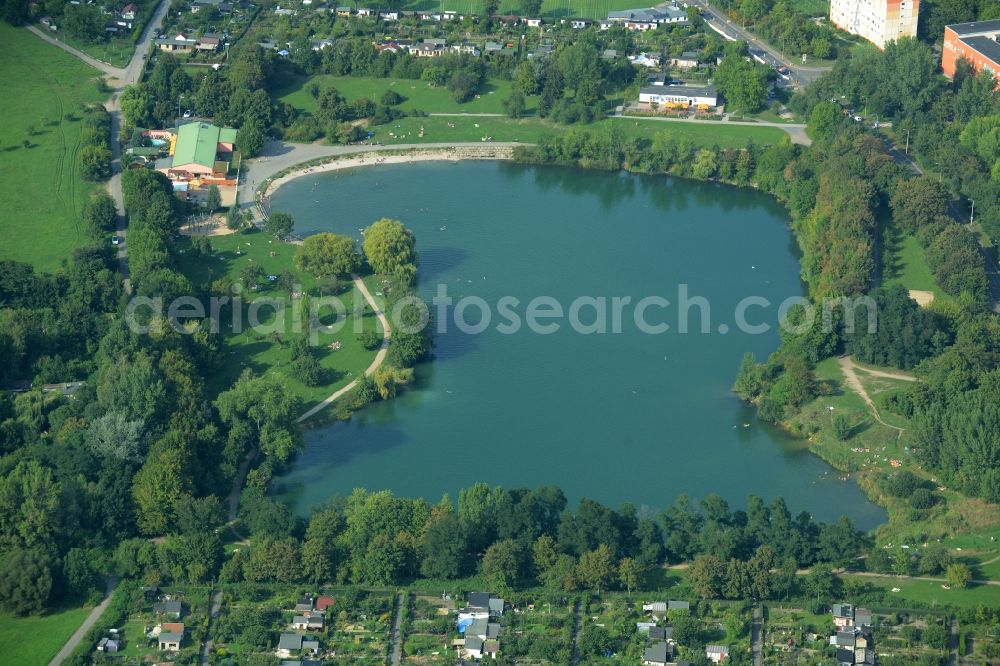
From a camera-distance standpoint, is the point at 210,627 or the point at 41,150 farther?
the point at 41,150

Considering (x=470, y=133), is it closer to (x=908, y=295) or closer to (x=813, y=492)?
(x=908, y=295)

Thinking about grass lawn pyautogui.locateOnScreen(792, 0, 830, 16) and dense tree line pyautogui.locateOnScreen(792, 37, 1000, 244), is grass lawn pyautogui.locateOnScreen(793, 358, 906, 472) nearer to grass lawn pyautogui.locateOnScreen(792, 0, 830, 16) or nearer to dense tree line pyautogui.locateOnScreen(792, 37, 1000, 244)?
dense tree line pyautogui.locateOnScreen(792, 37, 1000, 244)

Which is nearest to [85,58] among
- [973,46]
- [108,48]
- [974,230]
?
[108,48]

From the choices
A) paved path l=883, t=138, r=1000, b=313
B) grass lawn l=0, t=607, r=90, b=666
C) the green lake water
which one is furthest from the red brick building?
grass lawn l=0, t=607, r=90, b=666

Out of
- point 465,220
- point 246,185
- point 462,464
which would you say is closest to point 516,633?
point 462,464

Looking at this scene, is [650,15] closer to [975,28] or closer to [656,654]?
[975,28]

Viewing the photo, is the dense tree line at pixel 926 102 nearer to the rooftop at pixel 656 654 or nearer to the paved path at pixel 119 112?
the paved path at pixel 119 112
